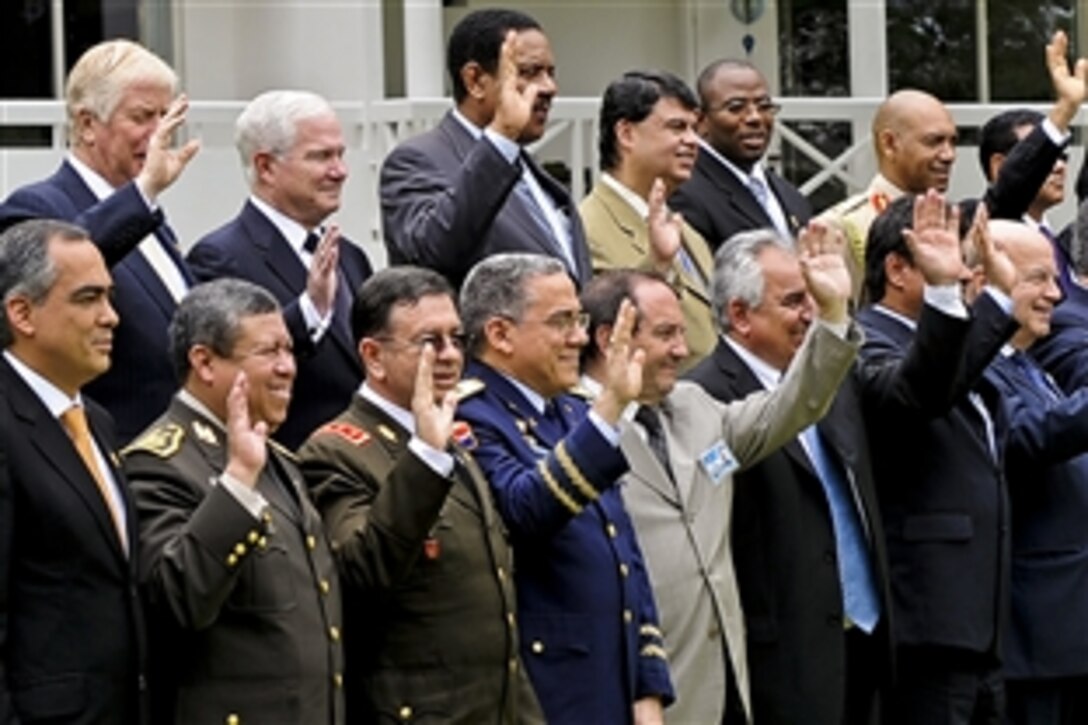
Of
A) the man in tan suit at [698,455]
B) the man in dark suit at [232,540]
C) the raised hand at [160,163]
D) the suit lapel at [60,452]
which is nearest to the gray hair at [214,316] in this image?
the man in dark suit at [232,540]

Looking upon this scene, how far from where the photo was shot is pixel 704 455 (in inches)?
313

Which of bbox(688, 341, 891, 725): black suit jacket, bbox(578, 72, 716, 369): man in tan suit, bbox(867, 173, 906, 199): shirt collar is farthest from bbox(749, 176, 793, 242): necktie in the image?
bbox(688, 341, 891, 725): black suit jacket

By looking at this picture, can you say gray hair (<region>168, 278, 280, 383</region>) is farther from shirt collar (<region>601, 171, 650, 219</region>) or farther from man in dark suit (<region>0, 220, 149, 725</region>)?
shirt collar (<region>601, 171, 650, 219</region>)

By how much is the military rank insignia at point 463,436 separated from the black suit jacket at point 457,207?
2.78ft

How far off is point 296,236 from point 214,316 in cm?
133

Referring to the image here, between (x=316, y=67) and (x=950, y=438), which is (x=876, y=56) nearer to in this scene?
(x=316, y=67)

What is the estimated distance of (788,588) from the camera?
8.22 m

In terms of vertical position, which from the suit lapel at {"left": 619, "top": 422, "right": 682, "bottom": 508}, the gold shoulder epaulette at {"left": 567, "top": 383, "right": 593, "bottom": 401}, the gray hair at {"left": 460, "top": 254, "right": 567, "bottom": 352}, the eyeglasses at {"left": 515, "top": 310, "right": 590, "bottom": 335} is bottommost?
the suit lapel at {"left": 619, "top": 422, "right": 682, "bottom": 508}

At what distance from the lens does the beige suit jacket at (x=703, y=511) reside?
7.87 m

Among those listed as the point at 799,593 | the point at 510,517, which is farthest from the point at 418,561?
the point at 799,593

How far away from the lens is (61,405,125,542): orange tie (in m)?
6.58

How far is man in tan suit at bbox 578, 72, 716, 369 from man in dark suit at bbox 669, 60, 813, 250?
40 centimetres

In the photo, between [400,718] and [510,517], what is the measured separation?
62 centimetres

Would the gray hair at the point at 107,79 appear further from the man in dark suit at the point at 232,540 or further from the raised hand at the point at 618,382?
the raised hand at the point at 618,382
